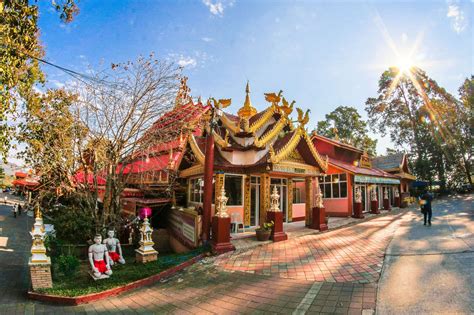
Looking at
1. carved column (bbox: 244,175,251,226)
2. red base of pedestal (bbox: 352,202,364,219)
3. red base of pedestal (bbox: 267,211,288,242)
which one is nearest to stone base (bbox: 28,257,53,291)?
red base of pedestal (bbox: 267,211,288,242)

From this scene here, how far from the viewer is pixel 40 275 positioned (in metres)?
6.40

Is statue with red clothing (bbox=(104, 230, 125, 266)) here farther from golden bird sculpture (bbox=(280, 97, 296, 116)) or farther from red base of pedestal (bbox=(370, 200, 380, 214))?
red base of pedestal (bbox=(370, 200, 380, 214))

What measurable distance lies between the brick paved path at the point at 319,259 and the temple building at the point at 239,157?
2332 millimetres

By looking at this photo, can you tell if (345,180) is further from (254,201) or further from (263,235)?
(263,235)

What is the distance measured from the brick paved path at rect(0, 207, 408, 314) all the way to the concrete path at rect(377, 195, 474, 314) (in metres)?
0.31

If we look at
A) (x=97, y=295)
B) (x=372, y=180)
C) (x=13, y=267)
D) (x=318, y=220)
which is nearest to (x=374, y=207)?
(x=372, y=180)

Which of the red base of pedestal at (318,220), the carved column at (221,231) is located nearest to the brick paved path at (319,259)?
the carved column at (221,231)

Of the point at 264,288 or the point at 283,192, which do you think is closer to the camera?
the point at 264,288

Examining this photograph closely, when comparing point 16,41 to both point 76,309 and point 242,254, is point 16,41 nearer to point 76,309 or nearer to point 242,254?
point 76,309

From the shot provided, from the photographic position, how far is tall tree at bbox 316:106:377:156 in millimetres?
35844

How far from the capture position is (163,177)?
45.4ft

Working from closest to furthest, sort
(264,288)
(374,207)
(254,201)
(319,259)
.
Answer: (264,288), (319,259), (254,201), (374,207)

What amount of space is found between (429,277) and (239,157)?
733 centimetres

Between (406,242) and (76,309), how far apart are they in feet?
28.9
